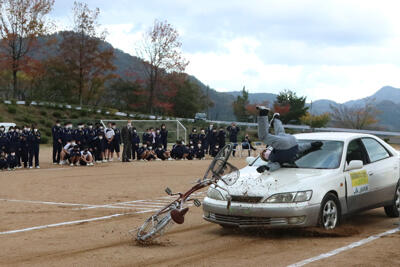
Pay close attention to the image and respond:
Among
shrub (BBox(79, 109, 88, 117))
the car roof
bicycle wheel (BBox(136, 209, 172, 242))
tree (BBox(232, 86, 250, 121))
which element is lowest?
bicycle wheel (BBox(136, 209, 172, 242))

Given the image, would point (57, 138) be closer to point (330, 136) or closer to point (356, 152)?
point (330, 136)

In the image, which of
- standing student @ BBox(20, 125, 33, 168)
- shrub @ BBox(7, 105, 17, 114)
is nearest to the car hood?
standing student @ BBox(20, 125, 33, 168)

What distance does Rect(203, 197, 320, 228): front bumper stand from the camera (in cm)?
762

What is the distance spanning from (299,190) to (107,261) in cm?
289

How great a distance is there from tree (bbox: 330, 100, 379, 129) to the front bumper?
67.6 metres

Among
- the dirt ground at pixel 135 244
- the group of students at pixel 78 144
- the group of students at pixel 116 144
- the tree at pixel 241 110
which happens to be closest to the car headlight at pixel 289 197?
the dirt ground at pixel 135 244

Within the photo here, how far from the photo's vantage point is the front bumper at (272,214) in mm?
7625

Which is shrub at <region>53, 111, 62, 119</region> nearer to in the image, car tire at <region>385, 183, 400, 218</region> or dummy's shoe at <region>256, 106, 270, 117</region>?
car tire at <region>385, 183, 400, 218</region>

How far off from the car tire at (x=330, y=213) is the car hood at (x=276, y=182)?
31cm

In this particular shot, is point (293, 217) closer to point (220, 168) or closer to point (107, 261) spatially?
point (220, 168)

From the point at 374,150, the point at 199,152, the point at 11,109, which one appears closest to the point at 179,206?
the point at 374,150

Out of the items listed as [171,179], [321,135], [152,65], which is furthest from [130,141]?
[152,65]

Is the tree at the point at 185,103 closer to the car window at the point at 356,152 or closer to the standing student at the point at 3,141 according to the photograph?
the standing student at the point at 3,141

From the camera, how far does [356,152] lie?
927 centimetres
